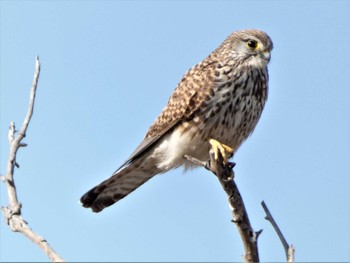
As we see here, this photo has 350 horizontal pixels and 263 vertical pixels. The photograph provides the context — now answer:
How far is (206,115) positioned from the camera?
196 inches

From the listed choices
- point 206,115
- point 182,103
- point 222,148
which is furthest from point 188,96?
point 222,148

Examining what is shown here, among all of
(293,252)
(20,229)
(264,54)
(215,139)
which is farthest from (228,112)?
(20,229)

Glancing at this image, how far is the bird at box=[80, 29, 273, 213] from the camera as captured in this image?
4988mm

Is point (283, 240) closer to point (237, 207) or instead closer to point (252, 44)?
point (237, 207)

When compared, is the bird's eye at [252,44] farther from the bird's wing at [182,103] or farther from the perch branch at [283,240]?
the perch branch at [283,240]

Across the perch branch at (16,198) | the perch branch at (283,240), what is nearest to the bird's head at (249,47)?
the perch branch at (283,240)

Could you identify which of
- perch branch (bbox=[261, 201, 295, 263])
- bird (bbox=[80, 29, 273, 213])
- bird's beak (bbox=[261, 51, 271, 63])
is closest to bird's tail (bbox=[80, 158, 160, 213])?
bird (bbox=[80, 29, 273, 213])

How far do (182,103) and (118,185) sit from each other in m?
0.81

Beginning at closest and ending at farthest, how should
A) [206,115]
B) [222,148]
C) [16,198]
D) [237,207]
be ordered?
[16,198] < [237,207] < [222,148] < [206,115]

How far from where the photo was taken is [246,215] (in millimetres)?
3977

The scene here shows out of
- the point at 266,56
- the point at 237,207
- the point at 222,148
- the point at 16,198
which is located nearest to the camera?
the point at 16,198

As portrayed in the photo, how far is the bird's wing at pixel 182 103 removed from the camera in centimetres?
506

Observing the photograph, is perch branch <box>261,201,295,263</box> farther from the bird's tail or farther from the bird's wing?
the bird's tail

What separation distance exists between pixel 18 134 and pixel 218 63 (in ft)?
7.81
